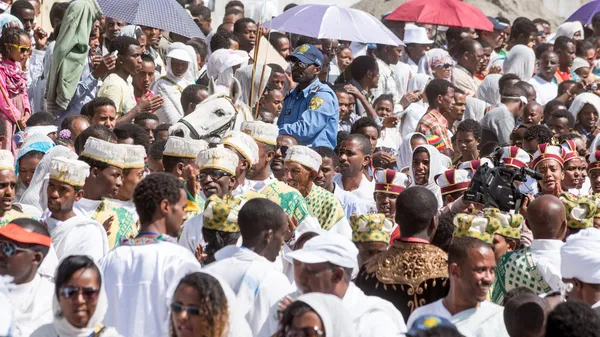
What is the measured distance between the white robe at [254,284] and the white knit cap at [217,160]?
6.26ft

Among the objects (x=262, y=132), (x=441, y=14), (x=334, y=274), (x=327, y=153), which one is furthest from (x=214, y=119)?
(x=441, y=14)

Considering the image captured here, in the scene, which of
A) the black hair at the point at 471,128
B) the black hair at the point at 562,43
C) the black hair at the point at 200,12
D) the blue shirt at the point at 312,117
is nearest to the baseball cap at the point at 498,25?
the black hair at the point at 562,43

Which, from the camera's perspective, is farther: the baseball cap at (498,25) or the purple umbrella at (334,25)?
the baseball cap at (498,25)

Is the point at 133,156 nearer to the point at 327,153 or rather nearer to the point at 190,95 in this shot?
the point at 327,153

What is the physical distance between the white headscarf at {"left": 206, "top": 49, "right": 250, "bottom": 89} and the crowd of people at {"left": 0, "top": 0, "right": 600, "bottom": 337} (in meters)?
0.03

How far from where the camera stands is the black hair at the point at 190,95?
41.1 ft

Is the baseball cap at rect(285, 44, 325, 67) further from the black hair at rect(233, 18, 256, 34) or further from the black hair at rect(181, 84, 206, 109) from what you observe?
the black hair at rect(233, 18, 256, 34)

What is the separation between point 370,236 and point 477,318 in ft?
5.41

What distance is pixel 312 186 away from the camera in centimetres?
980

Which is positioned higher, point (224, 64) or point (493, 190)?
point (493, 190)

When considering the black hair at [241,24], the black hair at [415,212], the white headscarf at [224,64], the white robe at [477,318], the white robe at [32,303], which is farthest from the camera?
the black hair at [241,24]

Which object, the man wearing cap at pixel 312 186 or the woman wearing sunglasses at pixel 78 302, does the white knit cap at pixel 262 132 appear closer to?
the man wearing cap at pixel 312 186

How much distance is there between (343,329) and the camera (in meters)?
5.68

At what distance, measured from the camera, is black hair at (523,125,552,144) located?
1239 cm
